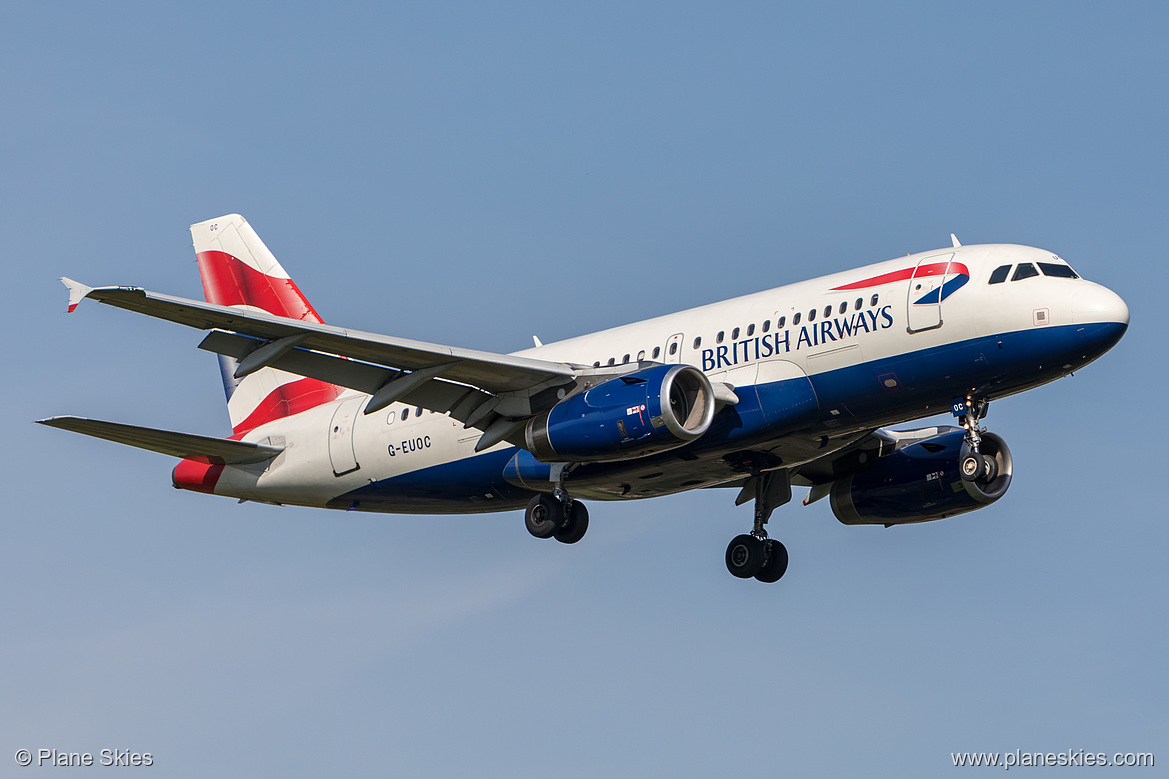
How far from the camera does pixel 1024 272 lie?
3109 centimetres

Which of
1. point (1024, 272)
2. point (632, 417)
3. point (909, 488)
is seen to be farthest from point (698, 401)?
point (909, 488)

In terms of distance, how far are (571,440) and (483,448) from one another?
2.72 metres

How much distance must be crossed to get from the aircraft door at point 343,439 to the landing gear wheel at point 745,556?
9775 millimetres

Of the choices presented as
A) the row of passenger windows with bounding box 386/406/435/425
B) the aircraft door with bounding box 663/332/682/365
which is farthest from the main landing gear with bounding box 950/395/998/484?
the row of passenger windows with bounding box 386/406/435/425

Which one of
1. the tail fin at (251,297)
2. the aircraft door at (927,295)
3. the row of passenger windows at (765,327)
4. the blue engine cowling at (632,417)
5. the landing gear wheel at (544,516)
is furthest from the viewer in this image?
the tail fin at (251,297)

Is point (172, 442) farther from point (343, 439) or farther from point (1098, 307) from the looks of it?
point (1098, 307)

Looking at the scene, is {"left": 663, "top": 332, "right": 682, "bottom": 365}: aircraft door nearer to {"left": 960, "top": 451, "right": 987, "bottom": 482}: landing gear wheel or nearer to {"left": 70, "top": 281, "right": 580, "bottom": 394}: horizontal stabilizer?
{"left": 70, "top": 281, "right": 580, "bottom": 394}: horizontal stabilizer

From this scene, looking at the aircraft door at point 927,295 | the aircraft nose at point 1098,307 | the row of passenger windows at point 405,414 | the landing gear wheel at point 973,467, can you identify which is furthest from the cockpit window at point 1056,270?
the row of passenger windows at point 405,414

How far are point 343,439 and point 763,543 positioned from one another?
430 inches

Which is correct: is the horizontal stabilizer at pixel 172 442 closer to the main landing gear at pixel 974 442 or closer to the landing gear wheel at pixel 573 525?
the landing gear wheel at pixel 573 525

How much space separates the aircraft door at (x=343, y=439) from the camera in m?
38.2

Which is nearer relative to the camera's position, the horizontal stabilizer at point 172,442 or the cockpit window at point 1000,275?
the cockpit window at point 1000,275

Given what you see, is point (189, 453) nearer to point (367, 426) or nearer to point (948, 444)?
point (367, 426)

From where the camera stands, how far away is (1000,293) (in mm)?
30891
